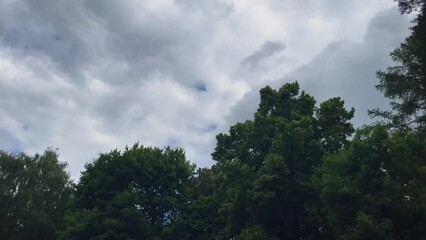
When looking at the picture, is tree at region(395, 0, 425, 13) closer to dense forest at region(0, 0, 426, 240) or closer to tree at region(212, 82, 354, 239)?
dense forest at region(0, 0, 426, 240)

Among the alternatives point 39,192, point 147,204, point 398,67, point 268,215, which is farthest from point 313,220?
point 39,192

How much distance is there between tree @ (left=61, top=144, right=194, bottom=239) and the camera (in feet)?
142

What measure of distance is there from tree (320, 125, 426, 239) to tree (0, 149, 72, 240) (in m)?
33.1

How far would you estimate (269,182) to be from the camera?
33812mm

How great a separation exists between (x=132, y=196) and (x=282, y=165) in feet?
54.5

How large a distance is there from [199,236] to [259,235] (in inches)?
441

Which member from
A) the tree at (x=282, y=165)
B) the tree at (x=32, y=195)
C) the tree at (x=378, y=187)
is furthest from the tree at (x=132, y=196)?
the tree at (x=378, y=187)

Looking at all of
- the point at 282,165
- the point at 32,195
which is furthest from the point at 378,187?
the point at 32,195

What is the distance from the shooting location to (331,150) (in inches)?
1454

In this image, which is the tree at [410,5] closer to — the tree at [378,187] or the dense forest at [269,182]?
the dense forest at [269,182]

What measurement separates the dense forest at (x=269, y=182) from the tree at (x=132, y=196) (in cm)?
10

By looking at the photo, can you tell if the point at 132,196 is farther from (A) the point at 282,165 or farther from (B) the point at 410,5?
(B) the point at 410,5

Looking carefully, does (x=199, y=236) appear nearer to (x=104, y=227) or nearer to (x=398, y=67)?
(x=104, y=227)

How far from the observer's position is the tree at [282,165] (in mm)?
34188
